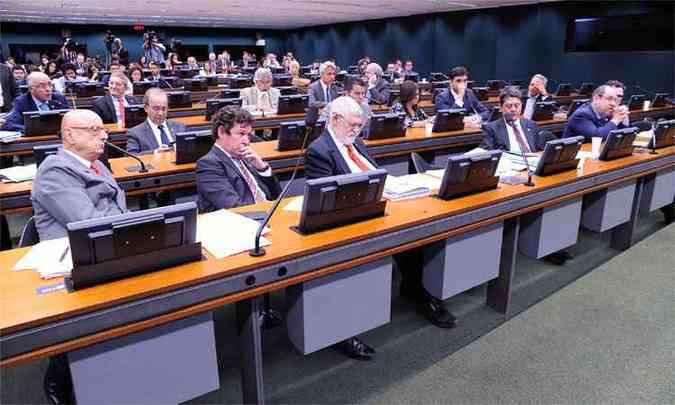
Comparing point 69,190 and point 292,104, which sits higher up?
point 292,104

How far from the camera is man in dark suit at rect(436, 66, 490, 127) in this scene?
5352 mm

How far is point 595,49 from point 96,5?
11.7m

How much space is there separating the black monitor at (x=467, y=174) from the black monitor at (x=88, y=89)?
267 inches

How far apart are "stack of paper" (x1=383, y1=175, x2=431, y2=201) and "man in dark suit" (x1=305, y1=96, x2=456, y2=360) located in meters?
0.27

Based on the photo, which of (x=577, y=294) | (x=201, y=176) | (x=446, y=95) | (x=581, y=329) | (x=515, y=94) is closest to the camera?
(x=201, y=176)

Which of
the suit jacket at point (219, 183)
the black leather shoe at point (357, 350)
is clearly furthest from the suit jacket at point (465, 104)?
the black leather shoe at point (357, 350)

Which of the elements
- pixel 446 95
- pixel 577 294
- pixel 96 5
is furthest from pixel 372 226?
pixel 96 5

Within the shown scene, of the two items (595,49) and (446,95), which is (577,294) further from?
(595,49)

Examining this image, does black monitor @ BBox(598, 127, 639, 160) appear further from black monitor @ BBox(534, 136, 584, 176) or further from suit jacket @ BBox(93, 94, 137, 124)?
suit jacket @ BBox(93, 94, 137, 124)

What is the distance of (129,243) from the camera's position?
1.42 m

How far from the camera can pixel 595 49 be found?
11.2 m

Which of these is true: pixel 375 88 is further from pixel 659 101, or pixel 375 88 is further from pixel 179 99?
pixel 659 101

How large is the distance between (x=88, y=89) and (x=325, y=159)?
6.29m

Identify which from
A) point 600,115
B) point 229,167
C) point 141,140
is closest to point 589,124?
point 600,115
